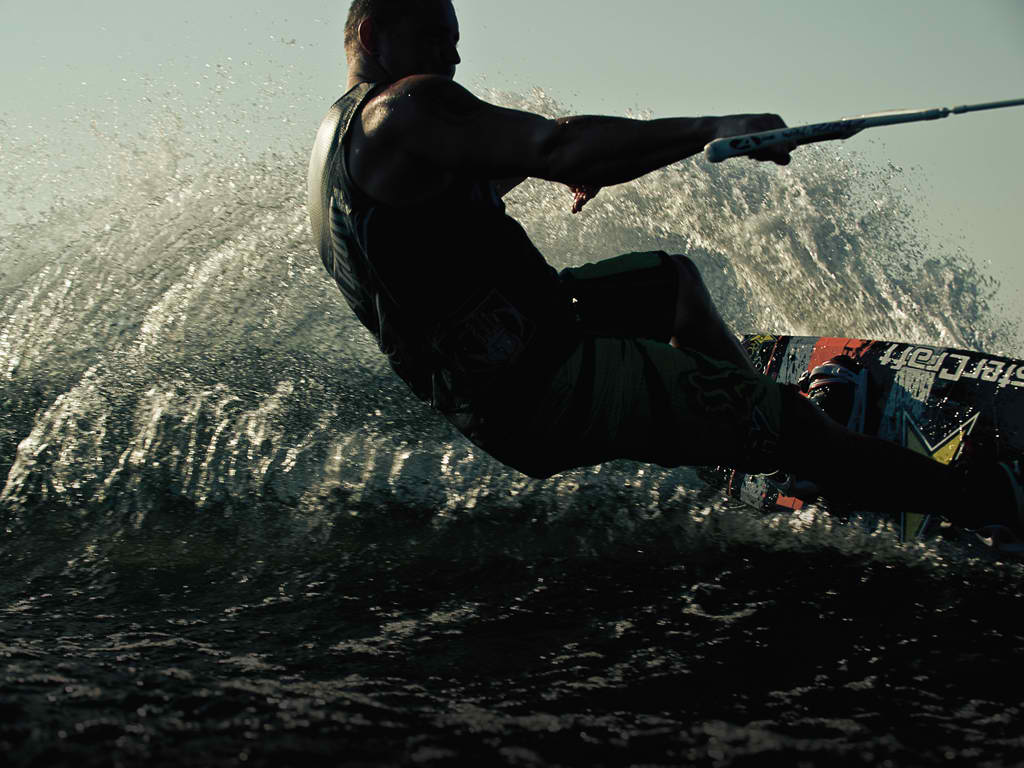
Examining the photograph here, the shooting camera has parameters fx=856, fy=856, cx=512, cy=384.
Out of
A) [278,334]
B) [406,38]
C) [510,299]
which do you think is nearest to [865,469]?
[510,299]

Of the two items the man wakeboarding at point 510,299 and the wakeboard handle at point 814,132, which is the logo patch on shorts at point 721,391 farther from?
the wakeboard handle at point 814,132

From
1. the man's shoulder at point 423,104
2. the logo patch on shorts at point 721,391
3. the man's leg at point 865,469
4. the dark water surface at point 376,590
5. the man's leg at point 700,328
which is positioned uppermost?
the man's shoulder at point 423,104

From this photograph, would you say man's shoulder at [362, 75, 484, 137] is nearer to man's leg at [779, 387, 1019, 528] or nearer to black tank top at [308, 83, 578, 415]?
black tank top at [308, 83, 578, 415]

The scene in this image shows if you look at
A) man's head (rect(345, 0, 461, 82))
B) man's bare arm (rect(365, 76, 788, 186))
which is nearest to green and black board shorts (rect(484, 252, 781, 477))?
man's bare arm (rect(365, 76, 788, 186))

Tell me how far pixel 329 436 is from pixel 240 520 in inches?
51.5

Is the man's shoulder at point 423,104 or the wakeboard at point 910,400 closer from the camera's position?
the man's shoulder at point 423,104

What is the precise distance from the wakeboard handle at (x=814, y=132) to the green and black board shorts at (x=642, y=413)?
59 cm

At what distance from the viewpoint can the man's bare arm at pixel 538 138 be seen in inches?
74.3

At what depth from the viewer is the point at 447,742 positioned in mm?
1502

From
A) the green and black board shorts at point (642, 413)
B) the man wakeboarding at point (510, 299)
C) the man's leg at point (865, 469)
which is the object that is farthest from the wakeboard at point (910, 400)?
the green and black board shorts at point (642, 413)

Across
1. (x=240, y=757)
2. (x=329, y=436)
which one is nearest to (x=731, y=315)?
(x=329, y=436)

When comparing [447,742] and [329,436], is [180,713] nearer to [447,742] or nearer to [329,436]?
[447,742]

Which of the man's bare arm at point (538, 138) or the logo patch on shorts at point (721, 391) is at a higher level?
the man's bare arm at point (538, 138)

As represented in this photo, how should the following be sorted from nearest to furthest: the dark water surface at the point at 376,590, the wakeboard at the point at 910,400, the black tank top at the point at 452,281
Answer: the dark water surface at the point at 376,590
the black tank top at the point at 452,281
the wakeboard at the point at 910,400
